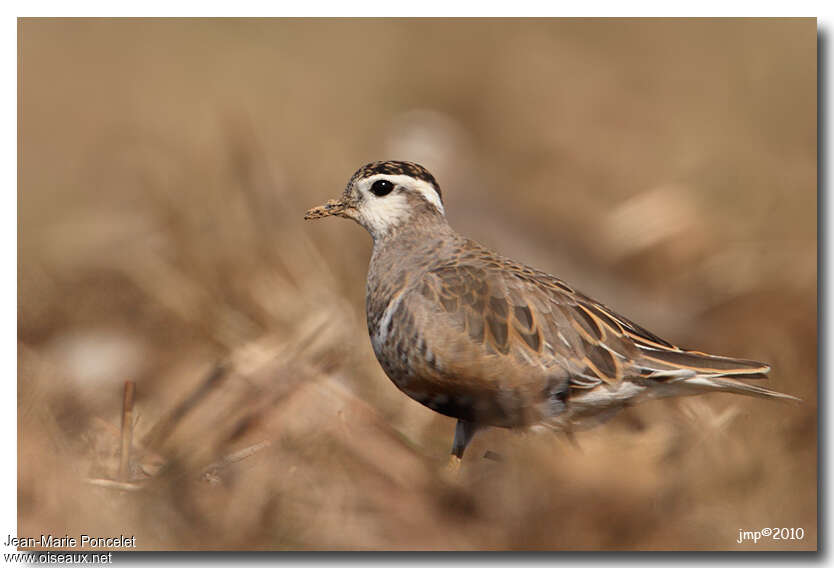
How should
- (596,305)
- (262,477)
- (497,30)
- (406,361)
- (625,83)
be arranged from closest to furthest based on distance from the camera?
(262,477)
(406,361)
(596,305)
(497,30)
(625,83)

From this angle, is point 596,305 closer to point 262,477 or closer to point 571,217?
point 262,477

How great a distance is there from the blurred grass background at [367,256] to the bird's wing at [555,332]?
0.85 feet

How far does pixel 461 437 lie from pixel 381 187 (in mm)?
1359

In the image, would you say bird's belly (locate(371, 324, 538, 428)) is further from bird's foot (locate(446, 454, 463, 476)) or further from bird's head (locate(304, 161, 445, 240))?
bird's head (locate(304, 161, 445, 240))

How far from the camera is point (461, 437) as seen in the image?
4.62 meters

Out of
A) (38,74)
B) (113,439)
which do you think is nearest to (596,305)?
(113,439)

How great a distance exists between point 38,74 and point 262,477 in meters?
2.70

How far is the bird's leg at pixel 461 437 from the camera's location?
4562 millimetres

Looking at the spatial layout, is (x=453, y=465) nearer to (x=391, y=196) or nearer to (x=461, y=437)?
(x=461, y=437)

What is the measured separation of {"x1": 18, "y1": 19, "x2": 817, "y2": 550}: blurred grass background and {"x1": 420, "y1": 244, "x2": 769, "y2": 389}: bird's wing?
26cm

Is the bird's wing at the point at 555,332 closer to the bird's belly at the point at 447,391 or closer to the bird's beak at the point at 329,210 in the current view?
the bird's belly at the point at 447,391

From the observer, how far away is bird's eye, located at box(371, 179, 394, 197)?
5.14 meters

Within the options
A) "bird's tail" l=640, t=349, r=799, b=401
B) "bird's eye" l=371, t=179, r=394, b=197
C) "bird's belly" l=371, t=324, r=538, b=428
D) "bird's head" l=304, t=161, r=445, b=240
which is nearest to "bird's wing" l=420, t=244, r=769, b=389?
"bird's tail" l=640, t=349, r=799, b=401

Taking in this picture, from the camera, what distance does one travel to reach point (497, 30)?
597 centimetres
